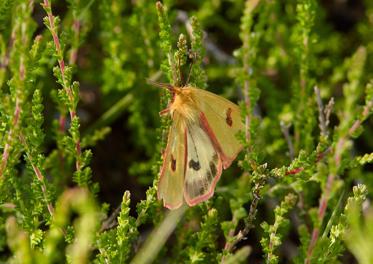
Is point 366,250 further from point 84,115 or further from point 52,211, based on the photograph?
point 84,115

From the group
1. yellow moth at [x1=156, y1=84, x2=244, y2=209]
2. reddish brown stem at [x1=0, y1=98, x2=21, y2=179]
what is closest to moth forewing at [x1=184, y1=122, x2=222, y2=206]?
yellow moth at [x1=156, y1=84, x2=244, y2=209]

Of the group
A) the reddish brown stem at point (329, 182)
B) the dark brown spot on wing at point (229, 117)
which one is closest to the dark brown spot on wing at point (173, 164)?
the dark brown spot on wing at point (229, 117)

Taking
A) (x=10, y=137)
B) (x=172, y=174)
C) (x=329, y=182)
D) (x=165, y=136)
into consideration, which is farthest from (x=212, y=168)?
(x=10, y=137)

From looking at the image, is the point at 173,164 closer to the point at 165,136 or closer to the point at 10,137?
the point at 165,136

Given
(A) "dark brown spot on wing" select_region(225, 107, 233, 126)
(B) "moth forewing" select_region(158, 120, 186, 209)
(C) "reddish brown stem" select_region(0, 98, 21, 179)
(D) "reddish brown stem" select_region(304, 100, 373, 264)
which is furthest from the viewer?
(A) "dark brown spot on wing" select_region(225, 107, 233, 126)

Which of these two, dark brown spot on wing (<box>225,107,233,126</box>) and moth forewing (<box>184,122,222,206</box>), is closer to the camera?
moth forewing (<box>184,122,222,206</box>)

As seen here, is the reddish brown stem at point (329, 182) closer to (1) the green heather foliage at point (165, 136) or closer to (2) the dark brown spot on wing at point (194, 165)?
(1) the green heather foliage at point (165, 136)

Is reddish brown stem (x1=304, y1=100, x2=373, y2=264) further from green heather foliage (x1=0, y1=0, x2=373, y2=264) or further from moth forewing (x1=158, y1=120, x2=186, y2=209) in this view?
moth forewing (x1=158, y1=120, x2=186, y2=209)
